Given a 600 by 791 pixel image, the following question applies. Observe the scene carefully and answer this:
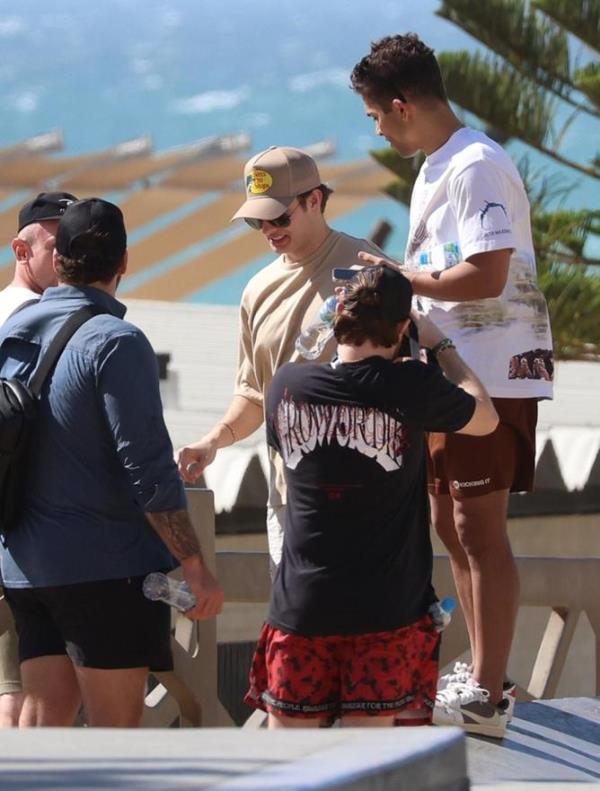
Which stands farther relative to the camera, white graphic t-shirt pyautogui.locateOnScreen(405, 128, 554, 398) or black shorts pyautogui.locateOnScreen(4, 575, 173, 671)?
white graphic t-shirt pyautogui.locateOnScreen(405, 128, 554, 398)

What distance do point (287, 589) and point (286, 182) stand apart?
1.11 meters

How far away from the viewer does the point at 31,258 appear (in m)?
4.49

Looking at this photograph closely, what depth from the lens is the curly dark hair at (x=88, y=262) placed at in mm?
3934

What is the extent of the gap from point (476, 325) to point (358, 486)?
0.88 m

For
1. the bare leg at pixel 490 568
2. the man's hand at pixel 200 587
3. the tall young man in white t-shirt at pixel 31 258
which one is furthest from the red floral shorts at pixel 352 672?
the tall young man in white t-shirt at pixel 31 258

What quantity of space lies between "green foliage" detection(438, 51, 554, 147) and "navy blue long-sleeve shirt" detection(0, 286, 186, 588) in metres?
11.0

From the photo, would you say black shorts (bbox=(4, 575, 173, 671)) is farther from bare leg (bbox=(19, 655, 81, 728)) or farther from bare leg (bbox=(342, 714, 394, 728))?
bare leg (bbox=(342, 714, 394, 728))

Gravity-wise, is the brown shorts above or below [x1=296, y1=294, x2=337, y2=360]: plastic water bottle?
below

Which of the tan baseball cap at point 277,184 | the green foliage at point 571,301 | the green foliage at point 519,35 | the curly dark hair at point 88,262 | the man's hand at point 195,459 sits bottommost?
the man's hand at point 195,459

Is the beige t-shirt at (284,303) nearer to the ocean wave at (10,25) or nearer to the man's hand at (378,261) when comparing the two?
the man's hand at (378,261)

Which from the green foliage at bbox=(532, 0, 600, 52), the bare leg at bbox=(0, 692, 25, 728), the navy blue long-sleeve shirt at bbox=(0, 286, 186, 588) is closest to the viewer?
the navy blue long-sleeve shirt at bbox=(0, 286, 186, 588)

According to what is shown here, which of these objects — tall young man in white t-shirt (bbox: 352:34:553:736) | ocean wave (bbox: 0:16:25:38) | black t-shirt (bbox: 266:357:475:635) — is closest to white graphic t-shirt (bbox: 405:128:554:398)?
tall young man in white t-shirt (bbox: 352:34:553:736)

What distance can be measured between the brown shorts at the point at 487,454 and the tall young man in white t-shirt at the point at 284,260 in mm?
408

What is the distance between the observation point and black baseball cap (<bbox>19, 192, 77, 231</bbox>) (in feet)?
14.4
